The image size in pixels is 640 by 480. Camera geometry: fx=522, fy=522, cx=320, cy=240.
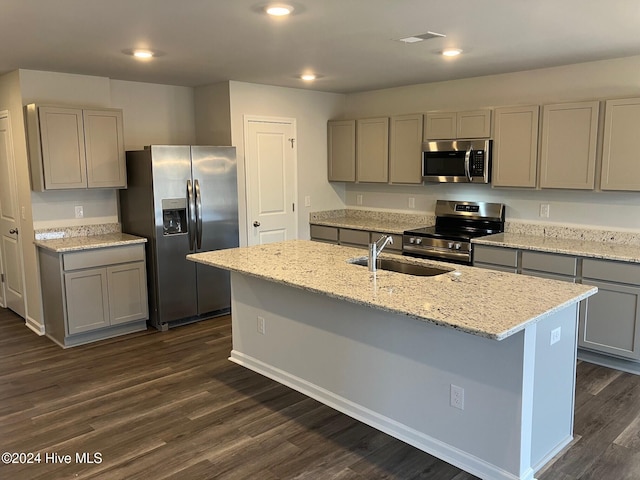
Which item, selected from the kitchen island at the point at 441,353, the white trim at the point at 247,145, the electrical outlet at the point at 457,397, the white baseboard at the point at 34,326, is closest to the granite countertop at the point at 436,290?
the kitchen island at the point at 441,353

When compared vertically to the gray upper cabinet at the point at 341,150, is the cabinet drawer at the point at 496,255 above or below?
below

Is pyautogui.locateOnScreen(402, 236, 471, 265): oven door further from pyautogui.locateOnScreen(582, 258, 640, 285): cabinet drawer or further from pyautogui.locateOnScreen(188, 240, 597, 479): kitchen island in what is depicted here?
pyautogui.locateOnScreen(188, 240, 597, 479): kitchen island

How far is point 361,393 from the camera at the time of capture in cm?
321

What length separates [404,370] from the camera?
2.93 m

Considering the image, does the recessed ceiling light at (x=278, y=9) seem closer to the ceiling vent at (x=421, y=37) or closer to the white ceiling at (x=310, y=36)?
the white ceiling at (x=310, y=36)

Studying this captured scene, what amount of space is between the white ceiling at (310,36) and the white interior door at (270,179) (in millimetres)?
840

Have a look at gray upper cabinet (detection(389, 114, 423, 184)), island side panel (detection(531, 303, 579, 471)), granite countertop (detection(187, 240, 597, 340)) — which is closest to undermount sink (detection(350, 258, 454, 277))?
granite countertop (detection(187, 240, 597, 340))

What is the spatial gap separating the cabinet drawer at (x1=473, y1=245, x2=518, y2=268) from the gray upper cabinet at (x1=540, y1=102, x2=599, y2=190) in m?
0.69

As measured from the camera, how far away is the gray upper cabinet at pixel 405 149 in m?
5.54

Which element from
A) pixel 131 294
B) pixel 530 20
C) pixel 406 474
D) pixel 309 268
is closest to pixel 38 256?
pixel 131 294

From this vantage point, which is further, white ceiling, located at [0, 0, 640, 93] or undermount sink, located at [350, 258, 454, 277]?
undermount sink, located at [350, 258, 454, 277]

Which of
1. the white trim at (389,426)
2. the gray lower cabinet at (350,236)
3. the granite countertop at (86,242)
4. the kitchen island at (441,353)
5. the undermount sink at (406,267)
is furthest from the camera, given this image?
the gray lower cabinet at (350,236)

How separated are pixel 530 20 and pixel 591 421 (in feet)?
8.09

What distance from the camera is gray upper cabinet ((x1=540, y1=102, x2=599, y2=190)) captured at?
426 centimetres
